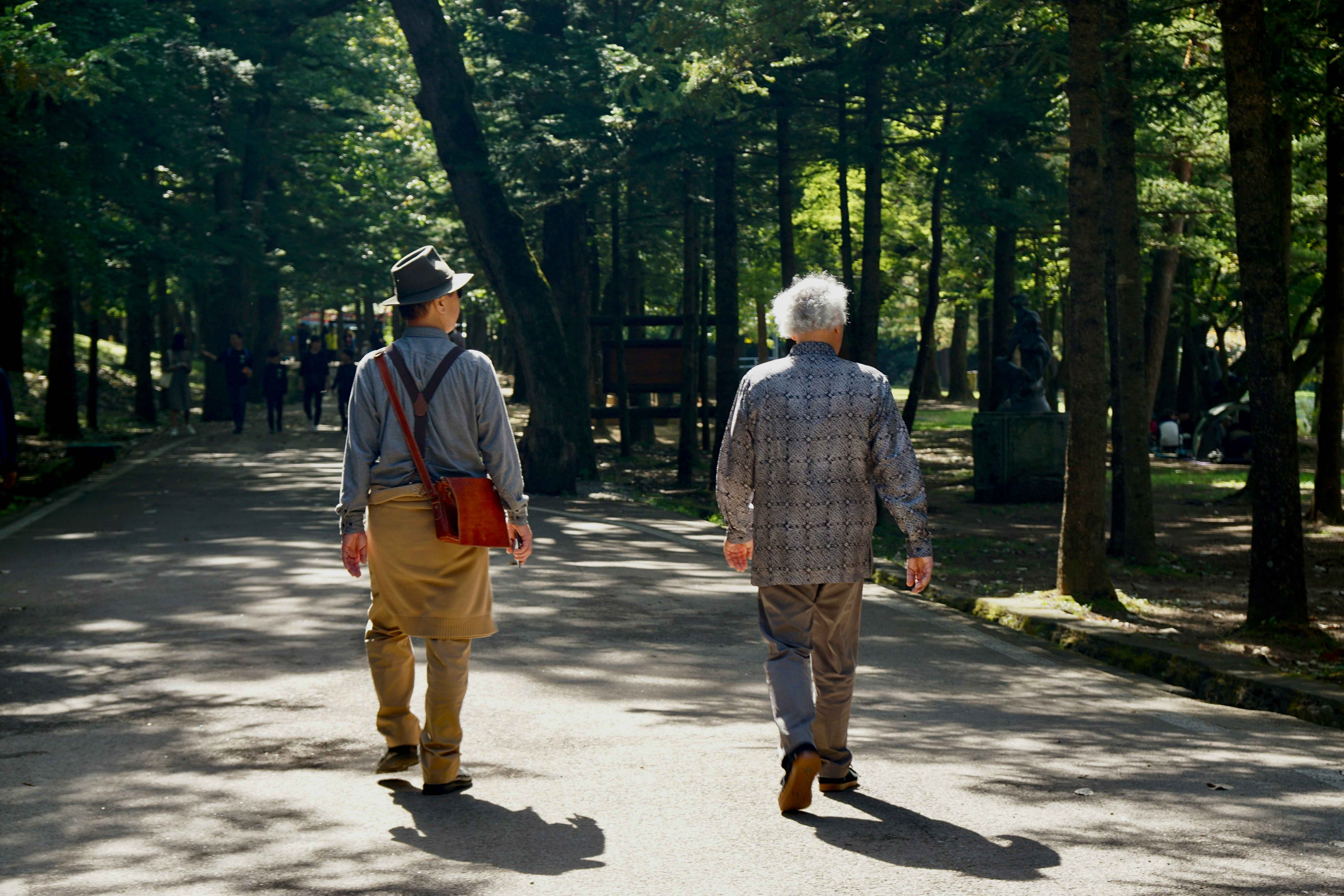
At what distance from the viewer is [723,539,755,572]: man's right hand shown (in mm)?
5633

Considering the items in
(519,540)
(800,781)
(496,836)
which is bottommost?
(496,836)

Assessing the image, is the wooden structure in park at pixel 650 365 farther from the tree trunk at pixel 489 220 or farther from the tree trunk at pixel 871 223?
the tree trunk at pixel 871 223

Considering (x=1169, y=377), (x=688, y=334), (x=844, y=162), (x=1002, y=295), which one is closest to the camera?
(x=844, y=162)

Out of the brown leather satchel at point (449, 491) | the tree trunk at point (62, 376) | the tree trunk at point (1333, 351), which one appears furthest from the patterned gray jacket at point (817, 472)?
the tree trunk at point (62, 376)

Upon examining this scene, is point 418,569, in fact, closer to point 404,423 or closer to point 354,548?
point 354,548

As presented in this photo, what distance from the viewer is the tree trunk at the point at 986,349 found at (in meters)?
28.4

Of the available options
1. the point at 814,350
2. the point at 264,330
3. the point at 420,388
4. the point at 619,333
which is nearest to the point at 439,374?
the point at 420,388

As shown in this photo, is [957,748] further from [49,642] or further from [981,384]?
[981,384]

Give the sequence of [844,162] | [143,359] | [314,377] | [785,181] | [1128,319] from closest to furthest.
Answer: [1128,319], [844,162], [785,181], [143,359], [314,377]

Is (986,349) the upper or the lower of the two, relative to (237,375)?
upper

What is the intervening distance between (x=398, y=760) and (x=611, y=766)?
875 millimetres

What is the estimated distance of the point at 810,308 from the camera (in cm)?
580

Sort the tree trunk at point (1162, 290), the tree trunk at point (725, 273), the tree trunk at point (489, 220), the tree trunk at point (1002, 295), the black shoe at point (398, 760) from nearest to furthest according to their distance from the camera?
the black shoe at point (398, 760) → the tree trunk at point (489, 220) → the tree trunk at point (725, 273) → the tree trunk at point (1002, 295) → the tree trunk at point (1162, 290)

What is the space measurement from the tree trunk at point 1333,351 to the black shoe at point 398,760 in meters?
12.1
